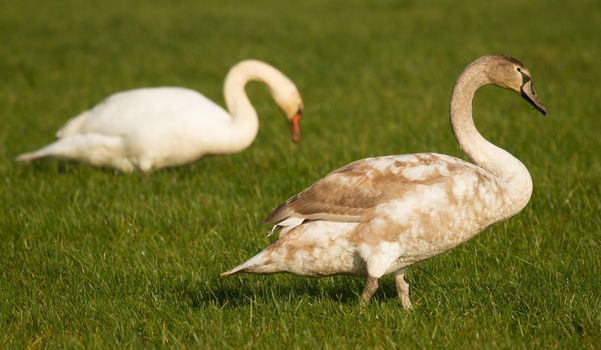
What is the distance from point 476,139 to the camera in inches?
204

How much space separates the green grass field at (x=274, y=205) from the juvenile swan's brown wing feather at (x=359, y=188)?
52 centimetres

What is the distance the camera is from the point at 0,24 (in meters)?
22.4

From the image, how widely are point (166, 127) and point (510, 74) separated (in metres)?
4.10

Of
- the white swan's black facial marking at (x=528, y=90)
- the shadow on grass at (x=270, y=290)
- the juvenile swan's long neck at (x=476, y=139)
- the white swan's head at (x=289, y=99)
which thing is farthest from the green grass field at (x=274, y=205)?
the white swan's black facial marking at (x=528, y=90)

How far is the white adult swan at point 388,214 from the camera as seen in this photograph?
15.6 ft

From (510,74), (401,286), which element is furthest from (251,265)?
(510,74)

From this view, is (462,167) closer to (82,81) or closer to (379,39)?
(82,81)

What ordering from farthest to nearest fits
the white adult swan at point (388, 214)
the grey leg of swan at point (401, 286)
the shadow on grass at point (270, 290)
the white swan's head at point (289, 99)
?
1. the white swan's head at point (289, 99)
2. the shadow on grass at point (270, 290)
3. the grey leg of swan at point (401, 286)
4. the white adult swan at point (388, 214)

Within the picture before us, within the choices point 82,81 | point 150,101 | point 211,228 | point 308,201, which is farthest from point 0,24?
point 308,201

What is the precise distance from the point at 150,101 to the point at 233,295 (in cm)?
376

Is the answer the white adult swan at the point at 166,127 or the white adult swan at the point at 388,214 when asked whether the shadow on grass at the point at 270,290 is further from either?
the white adult swan at the point at 166,127

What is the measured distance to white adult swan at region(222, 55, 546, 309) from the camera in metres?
4.75

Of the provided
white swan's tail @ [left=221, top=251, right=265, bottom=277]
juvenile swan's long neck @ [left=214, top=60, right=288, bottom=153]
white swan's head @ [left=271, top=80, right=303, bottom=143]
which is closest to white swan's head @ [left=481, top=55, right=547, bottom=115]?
white swan's tail @ [left=221, top=251, right=265, bottom=277]

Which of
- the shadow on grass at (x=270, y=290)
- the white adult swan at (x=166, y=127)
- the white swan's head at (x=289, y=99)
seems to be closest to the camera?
the shadow on grass at (x=270, y=290)
